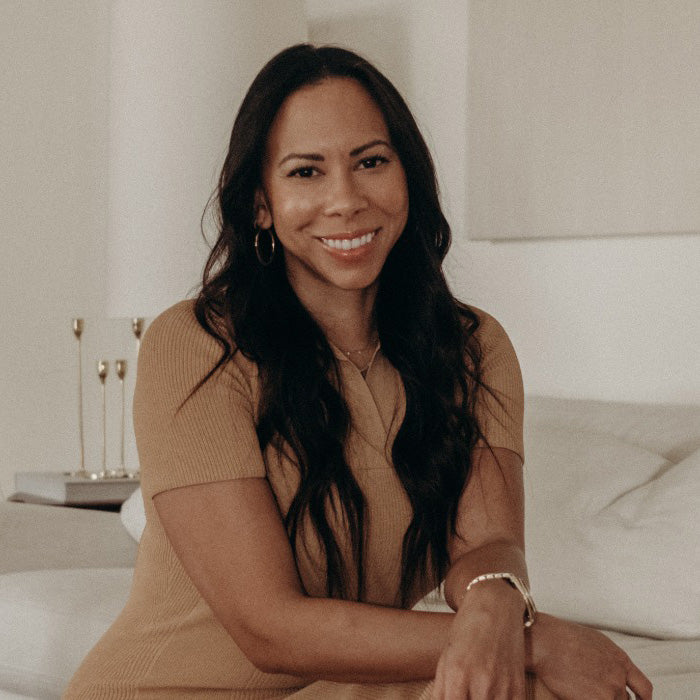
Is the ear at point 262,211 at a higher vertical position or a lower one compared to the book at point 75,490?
higher

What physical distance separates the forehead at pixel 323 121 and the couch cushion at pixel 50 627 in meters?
0.97

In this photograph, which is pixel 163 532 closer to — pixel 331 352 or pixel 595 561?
pixel 331 352

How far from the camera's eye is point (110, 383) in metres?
3.88

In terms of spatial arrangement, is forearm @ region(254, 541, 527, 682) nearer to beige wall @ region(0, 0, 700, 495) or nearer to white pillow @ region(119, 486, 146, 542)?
white pillow @ region(119, 486, 146, 542)

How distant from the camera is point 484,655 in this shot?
122 centimetres

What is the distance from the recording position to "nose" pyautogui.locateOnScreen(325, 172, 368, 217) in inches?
60.3

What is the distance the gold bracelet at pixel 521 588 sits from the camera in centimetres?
132

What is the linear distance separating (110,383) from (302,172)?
2.45 metres

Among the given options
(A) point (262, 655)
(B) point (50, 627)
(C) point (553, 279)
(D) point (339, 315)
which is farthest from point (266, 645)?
(C) point (553, 279)

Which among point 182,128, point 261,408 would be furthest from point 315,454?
point 182,128

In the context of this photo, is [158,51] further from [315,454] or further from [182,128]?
[315,454]

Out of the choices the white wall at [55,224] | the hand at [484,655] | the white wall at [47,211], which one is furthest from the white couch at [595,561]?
the white wall at [47,211]

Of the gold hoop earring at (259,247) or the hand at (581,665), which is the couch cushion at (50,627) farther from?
the hand at (581,665)

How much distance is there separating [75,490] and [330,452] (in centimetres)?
168
